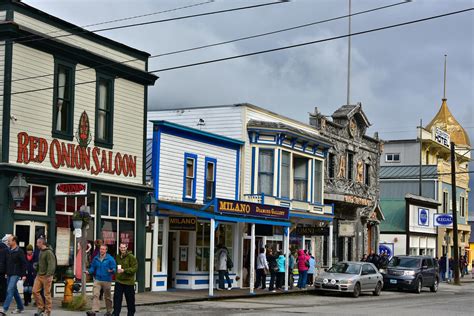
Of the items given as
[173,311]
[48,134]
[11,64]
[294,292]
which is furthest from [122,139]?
[294,292]

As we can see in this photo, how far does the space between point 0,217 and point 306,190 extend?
1876 centimetres

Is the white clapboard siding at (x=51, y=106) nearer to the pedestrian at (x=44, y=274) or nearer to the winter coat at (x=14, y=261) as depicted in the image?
the winter coat at (x=14, y=261)

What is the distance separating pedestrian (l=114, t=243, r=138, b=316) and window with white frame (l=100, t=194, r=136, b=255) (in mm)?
8327

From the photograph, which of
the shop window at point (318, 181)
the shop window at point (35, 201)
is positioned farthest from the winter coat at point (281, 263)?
the shop window at point (35, 201)

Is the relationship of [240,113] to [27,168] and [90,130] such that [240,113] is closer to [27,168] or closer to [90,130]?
[90,130]

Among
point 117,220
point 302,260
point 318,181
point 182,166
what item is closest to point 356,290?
point 302,260

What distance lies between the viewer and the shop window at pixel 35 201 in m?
23.1

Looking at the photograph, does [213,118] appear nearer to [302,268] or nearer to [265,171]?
[265,171]

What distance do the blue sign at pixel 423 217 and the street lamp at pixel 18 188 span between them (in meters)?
38.4

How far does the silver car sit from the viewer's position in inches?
1272

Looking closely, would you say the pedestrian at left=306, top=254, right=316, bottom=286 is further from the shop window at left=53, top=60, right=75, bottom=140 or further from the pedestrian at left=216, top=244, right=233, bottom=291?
the shop window at left=53, top=60, right=75, bottom=140

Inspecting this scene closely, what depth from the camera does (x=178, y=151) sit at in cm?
3044

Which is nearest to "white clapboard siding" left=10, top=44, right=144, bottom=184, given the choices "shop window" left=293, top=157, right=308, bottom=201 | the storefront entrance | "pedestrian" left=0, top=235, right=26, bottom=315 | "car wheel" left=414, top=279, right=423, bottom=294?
the storefront entrance

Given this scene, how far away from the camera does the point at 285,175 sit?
3644 cm
